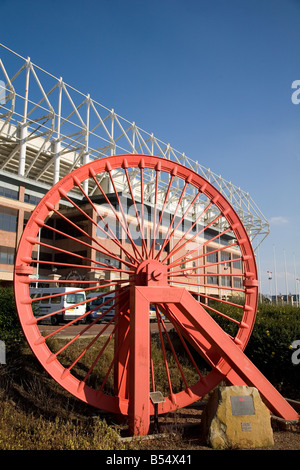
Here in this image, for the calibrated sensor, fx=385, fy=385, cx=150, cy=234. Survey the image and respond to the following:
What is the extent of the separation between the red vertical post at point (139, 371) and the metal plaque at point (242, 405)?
5.07 ft

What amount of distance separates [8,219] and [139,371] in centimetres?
3569

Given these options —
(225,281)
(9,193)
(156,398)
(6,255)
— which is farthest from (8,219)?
(225,281)

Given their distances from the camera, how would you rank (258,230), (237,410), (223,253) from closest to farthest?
(237,410)
(223,253)
(258,230)

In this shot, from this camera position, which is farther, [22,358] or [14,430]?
[22,358]

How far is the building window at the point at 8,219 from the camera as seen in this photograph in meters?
39.0

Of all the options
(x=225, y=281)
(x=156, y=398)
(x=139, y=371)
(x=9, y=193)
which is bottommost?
(x=156, y=398)

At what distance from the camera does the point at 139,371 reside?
7105 mm

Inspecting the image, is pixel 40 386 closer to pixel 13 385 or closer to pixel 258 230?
pixel 13 385

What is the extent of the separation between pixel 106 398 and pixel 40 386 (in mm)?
2446

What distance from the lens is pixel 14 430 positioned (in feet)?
23.0

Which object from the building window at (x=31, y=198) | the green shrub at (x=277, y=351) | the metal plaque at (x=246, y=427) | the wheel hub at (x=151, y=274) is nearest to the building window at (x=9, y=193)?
the building window at (x=31, y=198)

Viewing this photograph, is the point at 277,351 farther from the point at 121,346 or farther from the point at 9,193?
the point at 9,193

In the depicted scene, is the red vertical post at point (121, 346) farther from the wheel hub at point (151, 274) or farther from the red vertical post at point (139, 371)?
the red vertical post at point (139, 371)
